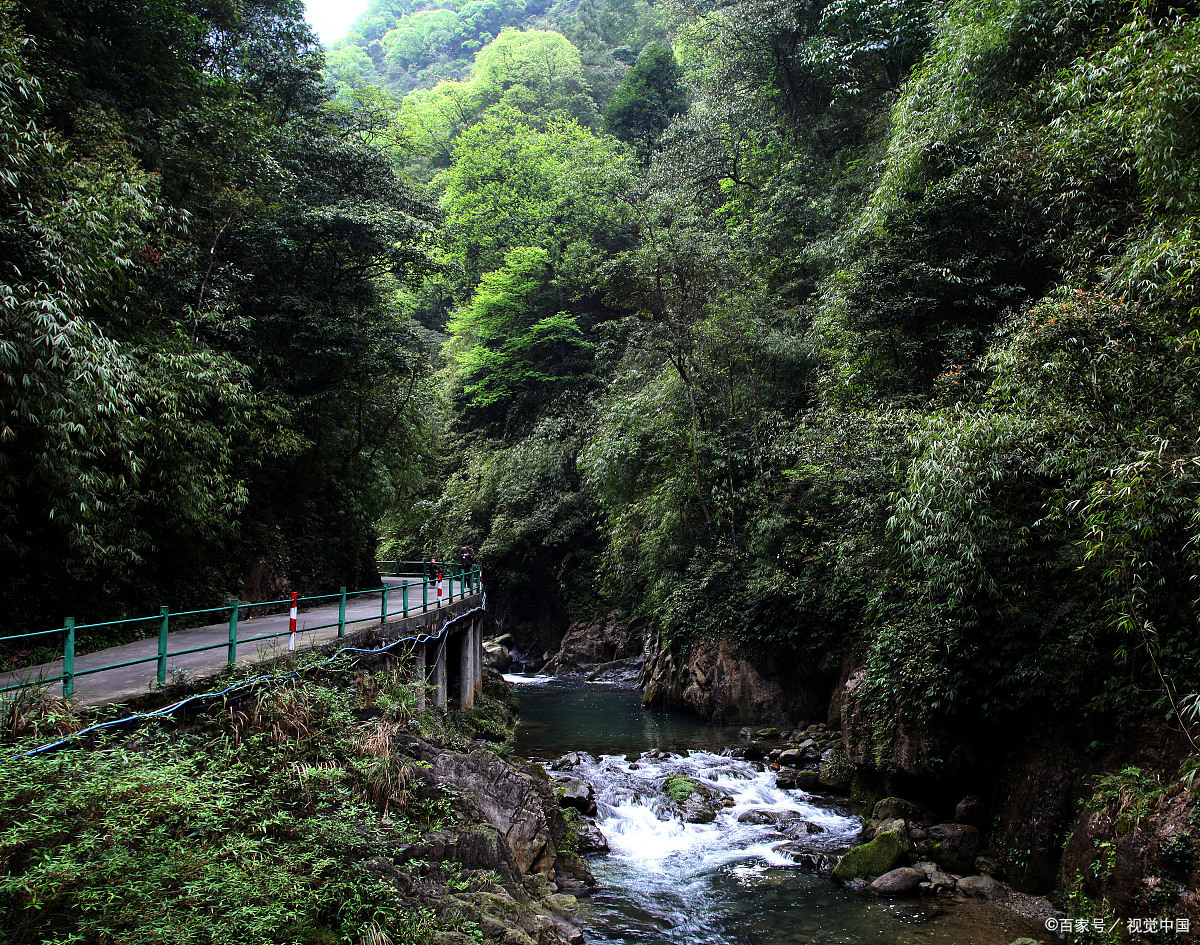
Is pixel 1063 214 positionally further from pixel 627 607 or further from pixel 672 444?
pixel 627 607

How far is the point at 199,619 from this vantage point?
1321 cm

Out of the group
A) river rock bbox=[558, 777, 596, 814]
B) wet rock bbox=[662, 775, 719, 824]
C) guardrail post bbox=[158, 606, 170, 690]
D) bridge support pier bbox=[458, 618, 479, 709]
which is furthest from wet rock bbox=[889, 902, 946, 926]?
bridge support pier bbox=[458, 618, 479, 709]

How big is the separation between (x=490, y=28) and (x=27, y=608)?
67.2 m

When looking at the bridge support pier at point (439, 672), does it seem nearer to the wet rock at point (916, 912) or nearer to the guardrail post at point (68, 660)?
the guardrail post at point (68, 660)

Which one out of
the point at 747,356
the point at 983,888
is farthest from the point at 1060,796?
the point at 747,356

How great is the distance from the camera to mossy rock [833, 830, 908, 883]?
9.05 m

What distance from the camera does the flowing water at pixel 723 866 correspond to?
786cm

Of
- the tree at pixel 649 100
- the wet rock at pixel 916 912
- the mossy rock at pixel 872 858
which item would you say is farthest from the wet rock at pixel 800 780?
the tree at pixel 649 100

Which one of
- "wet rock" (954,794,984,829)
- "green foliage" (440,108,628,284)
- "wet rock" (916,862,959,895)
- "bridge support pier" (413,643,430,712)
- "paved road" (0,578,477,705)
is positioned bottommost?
"wet rock" (916,862,959,895)

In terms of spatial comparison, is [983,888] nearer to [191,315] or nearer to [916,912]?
[916,912]

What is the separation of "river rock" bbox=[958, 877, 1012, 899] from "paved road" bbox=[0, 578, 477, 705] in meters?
8.65

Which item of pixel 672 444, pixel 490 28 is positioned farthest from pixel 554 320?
pixel 490 28

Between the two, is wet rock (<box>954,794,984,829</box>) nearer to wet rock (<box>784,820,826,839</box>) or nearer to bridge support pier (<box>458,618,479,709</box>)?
wet rock (<box>784,820,826,839</box>)

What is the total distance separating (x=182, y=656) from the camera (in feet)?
29.5
